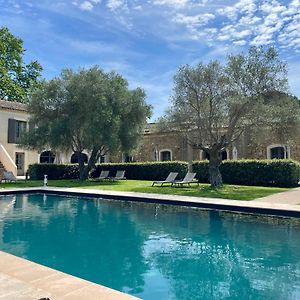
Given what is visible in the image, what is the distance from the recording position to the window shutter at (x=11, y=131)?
27.3m

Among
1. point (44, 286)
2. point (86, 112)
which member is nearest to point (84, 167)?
point (86, 112)

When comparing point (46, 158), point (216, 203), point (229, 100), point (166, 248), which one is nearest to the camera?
point (166, 248)

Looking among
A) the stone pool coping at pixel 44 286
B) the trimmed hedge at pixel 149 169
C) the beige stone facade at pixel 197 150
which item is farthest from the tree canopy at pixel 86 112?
the stone pool coping at pixel 44 286

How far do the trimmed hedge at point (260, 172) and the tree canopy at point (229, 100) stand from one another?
2.70m

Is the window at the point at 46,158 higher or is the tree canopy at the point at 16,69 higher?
the tree canopy at the point at 16,69

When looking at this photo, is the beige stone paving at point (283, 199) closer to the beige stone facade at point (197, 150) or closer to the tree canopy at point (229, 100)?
the tree canopy at point (229, 100)

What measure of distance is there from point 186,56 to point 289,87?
5.11 meters

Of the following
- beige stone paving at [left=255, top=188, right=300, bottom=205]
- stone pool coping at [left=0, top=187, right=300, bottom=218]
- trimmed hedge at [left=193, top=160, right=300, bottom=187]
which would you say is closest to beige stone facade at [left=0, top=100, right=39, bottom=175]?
stone pool coping at [left=0, top=187, right=300, bottom=218]

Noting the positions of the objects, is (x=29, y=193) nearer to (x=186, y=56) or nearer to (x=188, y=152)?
(x=186, y=56)

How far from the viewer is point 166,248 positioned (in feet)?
23.8

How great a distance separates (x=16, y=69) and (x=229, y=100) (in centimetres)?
2996

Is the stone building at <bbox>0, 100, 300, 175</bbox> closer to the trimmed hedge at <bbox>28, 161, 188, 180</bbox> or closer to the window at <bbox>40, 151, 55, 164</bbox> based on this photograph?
the window at <bbox>40, 151, 55, 164</bbox>

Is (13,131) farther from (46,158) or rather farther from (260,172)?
(260,172)

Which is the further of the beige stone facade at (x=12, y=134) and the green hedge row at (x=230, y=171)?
the beige stone facade at (x=12, y=134)
